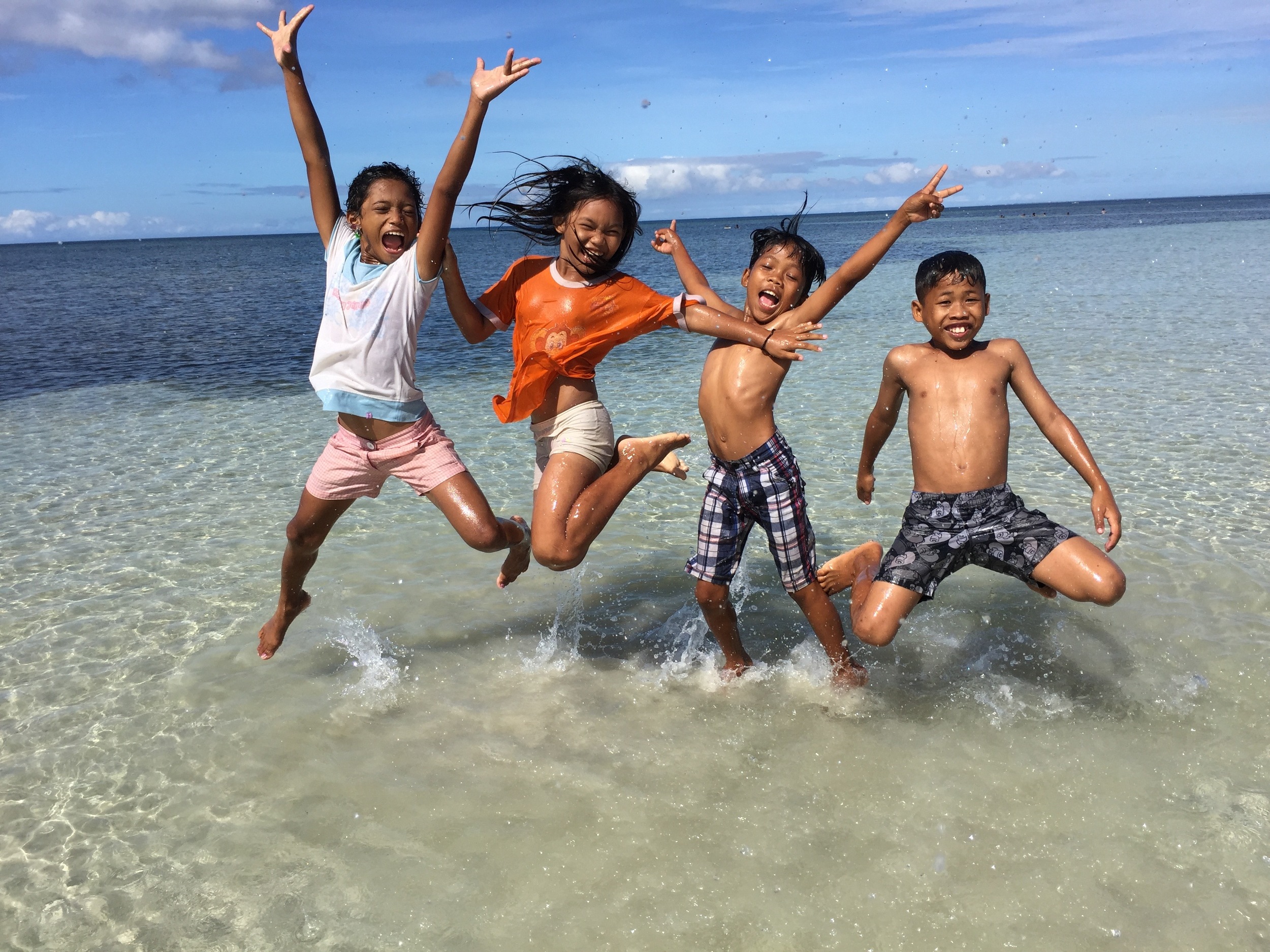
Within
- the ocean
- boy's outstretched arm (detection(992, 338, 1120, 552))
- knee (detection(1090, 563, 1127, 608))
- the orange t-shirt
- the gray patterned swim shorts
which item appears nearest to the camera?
the ocean

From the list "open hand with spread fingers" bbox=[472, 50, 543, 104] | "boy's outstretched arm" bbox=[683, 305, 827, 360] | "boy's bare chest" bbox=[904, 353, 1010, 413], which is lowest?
"boy's bare chest" bbox=[904, 353, 1010, 413]

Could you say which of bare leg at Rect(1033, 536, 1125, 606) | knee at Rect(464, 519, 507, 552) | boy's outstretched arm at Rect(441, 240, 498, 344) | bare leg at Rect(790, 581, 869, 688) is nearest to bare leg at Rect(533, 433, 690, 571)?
knee at Rect(464, 519, 507, 552)

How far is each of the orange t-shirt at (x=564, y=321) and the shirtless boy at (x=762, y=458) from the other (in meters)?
0.32

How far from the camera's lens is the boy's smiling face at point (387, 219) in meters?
4.11

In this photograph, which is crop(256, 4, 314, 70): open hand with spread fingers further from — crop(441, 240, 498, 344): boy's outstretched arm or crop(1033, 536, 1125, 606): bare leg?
crop(1033, 536, 1125, 606): bare leg

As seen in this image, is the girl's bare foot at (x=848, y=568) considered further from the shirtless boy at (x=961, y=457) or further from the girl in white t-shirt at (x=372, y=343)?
the girl in white t-shirt at (x=372, y=343)

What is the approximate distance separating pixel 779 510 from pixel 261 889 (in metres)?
2.50

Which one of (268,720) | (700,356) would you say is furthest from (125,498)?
(700,356)

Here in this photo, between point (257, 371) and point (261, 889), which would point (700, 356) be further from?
point (261, 889)

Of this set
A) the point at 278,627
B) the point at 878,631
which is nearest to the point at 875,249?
the point at 878,631

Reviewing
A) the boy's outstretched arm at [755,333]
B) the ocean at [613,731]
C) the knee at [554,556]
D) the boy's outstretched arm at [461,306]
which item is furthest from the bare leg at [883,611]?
the boy's outstretched arm at [461,306]

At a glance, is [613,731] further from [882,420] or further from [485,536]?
[882,420]

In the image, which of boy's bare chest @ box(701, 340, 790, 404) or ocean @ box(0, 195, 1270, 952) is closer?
ocean @ box(0, 195, 1270, 952)

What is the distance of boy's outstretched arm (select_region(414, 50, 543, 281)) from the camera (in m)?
3.73
